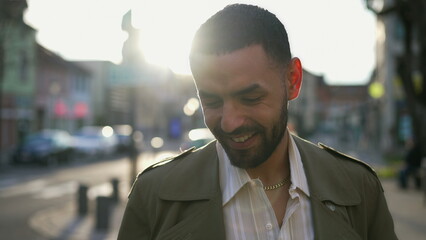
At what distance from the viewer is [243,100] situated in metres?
1.98

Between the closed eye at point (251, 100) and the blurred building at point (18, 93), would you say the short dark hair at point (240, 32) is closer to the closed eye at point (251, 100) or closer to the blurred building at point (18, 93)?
the closed eye at point (251, 100)

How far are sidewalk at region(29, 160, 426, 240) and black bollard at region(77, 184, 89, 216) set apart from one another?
140 mm

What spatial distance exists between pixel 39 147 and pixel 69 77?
Answer: 22.8 meters

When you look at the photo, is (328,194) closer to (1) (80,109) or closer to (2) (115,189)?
(2) (115,189)

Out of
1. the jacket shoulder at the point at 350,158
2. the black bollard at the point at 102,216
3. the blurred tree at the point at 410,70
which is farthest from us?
the blurred tree at the point at 410,70

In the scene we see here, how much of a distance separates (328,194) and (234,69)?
1.77 feet

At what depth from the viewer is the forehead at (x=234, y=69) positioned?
1.94 metres

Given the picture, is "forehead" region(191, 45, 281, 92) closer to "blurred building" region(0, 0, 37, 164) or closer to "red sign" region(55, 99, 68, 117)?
"blurred building" region(0, 0, 37, 164)

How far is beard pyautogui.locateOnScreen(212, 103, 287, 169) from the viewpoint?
200 centimetres

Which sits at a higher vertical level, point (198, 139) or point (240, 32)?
point (240, 32)

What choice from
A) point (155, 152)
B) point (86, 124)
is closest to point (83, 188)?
point (155, 152)

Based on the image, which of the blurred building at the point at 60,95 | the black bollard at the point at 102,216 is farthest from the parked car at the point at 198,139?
the blurred building at the point at 60,95

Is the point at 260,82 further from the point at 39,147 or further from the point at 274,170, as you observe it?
the point at 39,147

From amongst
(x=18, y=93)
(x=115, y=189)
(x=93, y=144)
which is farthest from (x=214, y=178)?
(x=18, y=93)
